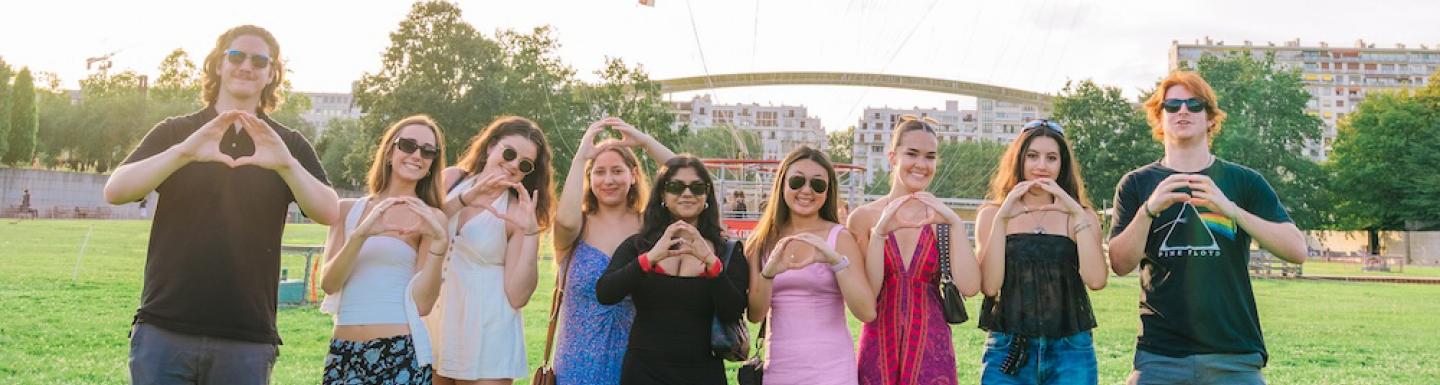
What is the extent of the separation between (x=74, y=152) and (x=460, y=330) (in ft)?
322

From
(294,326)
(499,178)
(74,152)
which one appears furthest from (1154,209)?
(74,152)

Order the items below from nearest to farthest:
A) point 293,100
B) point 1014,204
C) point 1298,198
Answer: point 1014,204
point 1298,198
point 293,100

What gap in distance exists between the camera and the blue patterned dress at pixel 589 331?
5074mm

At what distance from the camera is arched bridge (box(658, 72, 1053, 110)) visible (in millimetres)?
56025

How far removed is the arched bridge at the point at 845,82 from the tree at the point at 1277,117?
1580cm

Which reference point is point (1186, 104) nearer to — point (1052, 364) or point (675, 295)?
point (1052, 364)

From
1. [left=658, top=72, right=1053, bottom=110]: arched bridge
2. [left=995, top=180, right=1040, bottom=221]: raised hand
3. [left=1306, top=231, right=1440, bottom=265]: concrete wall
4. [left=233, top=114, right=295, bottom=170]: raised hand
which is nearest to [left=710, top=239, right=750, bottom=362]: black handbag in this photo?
[left=995, top=180, right=1040, bottom=221]: raised hand

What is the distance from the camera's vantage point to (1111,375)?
10602 millimetres

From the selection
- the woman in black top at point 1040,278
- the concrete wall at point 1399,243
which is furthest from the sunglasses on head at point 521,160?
the concrete wall at point 1399,243

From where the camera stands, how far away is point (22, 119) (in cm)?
6625

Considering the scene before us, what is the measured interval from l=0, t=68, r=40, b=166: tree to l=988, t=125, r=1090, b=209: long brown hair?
7838 centimetres

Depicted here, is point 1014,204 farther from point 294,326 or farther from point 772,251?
point 294,326

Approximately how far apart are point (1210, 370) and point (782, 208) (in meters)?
2.23

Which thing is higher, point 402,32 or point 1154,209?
point 402,32
